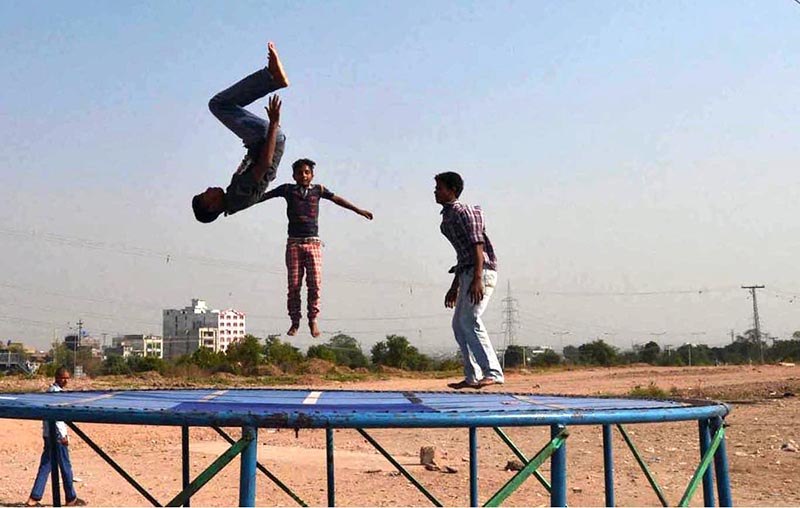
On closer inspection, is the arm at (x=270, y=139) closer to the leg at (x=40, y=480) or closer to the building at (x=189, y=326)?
the leg at (x=40, y=480)

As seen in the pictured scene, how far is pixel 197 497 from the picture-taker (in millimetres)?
11242

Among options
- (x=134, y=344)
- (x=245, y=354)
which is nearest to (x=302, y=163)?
(x=245, y=354)

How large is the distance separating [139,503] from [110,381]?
70.5ft

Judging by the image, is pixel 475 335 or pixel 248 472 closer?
pixel 248 472

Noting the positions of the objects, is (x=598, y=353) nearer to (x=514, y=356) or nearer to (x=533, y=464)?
(x=514, y=356)

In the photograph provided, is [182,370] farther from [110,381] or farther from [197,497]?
[197,497]

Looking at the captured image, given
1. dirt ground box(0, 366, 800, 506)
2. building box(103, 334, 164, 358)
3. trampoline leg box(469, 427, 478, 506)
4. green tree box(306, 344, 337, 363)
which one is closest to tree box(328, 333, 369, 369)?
green tree box(306, 344, 337, 363)

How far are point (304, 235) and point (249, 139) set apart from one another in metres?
1.28

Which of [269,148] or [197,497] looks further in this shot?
[197,497]

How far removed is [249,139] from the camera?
17.7 feet

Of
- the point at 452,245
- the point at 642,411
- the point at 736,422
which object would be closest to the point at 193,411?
the point at 642,411

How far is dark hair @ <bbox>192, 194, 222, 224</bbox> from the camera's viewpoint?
206 inches

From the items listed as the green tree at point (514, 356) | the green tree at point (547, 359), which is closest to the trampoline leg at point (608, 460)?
the green tree at point (547, 359)

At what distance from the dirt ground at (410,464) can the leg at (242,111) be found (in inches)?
256
